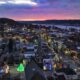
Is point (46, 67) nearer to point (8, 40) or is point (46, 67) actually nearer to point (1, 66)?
point (1, 66)

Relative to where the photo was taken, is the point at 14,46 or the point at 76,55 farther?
the point at 14,46

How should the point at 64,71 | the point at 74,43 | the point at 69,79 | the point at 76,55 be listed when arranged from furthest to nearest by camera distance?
1. the point at 74,43
2. the point at 76,55
3. the point at 64,71
4. the point at 69,79

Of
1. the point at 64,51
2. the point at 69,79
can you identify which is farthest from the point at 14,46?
the point at 69,79

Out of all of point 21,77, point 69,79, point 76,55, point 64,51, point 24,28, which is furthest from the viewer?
point 24,28

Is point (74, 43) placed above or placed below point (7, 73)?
below

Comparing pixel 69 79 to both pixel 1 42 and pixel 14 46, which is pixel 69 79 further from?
pixel 1 42

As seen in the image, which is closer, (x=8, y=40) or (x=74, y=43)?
(x=8, y=40)

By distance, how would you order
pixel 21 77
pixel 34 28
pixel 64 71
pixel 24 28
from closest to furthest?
pixel 21 77
pixel 64 71
pixel 24 28
pixel 34 28

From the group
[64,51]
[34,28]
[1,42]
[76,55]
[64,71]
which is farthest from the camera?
[34,28]

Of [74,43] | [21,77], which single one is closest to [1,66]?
[21,77]
